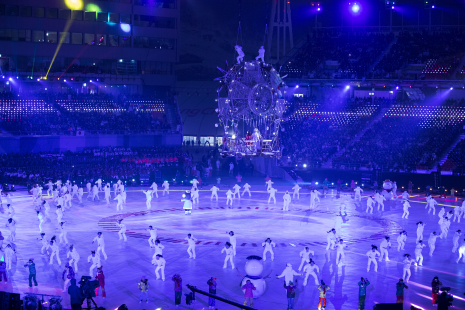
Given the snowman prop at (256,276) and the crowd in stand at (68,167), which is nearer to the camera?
the snowman prop at (256,276)

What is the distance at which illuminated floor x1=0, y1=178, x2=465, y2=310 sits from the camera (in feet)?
61.2

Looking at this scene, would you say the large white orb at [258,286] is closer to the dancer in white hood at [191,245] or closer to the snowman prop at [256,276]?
the snowman prop at [256,276]

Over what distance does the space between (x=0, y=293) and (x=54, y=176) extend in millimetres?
31149

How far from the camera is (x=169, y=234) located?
2750 centimetres

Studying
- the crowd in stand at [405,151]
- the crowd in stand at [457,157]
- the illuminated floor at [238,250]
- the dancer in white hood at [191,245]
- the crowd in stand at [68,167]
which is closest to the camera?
the illuminated floor at [238,250]

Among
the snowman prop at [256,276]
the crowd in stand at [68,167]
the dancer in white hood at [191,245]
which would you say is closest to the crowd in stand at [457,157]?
the crowd in stand at [68,167]

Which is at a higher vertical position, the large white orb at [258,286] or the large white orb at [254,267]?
the large white orb at [254,267]

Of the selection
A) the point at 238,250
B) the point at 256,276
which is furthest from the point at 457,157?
the point at 256,276

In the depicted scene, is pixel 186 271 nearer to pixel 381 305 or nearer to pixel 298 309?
pixel 298 309

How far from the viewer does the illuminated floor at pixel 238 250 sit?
18641 millimetres

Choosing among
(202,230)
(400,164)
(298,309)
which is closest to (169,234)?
(202,230)

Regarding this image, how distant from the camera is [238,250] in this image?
24359 millimetres

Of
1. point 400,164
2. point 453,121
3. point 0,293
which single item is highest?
point 453,121

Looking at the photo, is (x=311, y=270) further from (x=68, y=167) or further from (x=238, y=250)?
(x=68, y=167)
